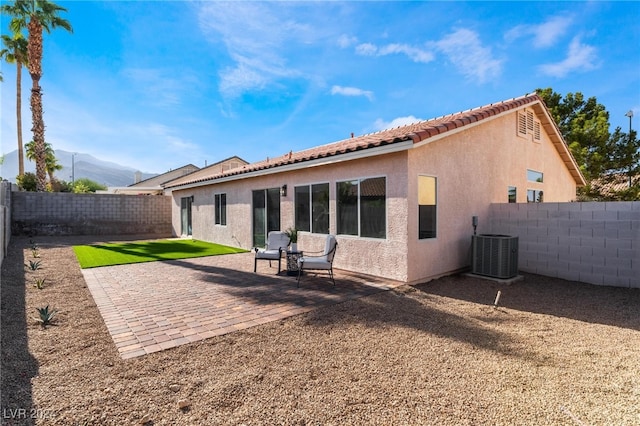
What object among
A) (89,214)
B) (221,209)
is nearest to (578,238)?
(221,209)

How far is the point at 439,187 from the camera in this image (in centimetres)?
839

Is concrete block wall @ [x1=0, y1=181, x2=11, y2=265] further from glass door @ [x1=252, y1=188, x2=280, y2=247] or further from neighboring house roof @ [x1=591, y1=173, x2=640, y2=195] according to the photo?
neighboring house roof @ [x1=591, y1=173, x2=640, y2=195]

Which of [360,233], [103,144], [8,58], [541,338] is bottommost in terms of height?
[541,338]

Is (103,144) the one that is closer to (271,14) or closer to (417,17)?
(271,14)

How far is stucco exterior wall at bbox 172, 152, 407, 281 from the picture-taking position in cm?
781

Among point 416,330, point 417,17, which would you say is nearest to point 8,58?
point 417,17

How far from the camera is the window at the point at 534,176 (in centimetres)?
1229

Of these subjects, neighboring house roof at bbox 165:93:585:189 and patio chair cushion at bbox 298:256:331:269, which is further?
patio chair cushion at bbox 298:256:331:269

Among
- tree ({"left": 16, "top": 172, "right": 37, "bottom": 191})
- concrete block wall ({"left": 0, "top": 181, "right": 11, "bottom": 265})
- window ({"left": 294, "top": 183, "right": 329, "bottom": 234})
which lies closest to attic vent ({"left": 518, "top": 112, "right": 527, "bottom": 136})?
window ({"left": 294, "top": 183, "right": 329, "bottom": 234})

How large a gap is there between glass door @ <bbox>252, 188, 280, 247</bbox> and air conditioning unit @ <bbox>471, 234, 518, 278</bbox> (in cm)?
692

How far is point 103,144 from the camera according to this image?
26.2 meters

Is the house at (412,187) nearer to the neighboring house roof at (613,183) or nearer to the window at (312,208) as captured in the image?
the window at (312,208)

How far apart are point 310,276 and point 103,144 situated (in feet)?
85.3

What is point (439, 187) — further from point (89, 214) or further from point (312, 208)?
point (89, 214)
